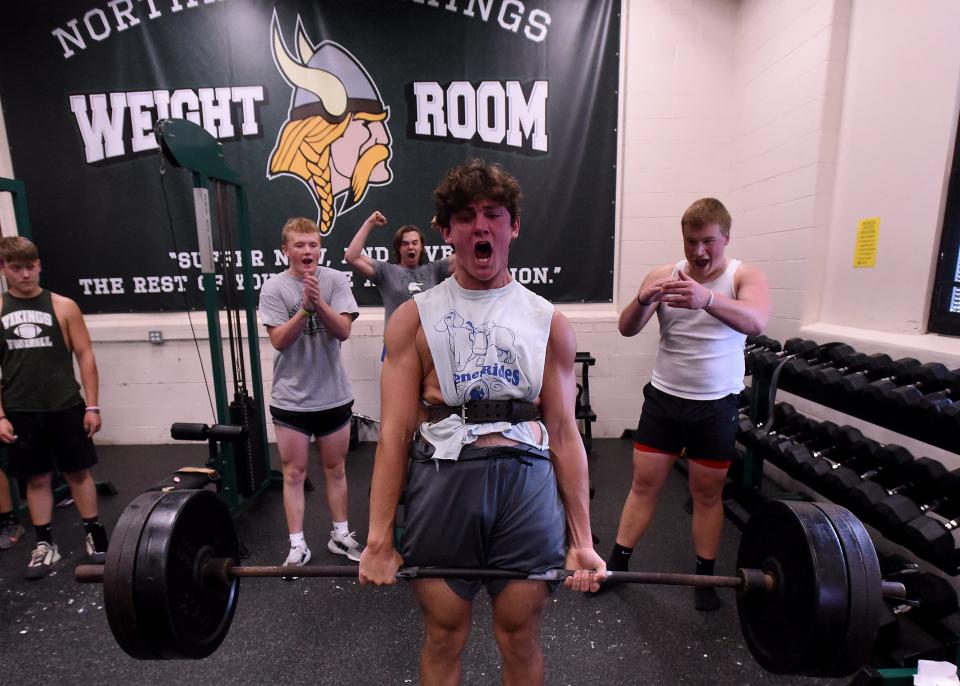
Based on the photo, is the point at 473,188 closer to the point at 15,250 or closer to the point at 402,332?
the point at 402,332

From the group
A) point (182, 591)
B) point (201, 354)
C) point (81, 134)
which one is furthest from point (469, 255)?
point (81, 134)

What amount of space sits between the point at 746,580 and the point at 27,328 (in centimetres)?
248

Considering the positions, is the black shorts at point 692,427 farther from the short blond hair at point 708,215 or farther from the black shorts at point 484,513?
the black shorts at point 484,513

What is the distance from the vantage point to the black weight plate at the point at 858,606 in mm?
791

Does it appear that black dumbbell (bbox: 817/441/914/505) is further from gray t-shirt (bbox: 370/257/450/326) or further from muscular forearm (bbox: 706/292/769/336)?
gray t-shirt (bbox: 370/257/450/326)

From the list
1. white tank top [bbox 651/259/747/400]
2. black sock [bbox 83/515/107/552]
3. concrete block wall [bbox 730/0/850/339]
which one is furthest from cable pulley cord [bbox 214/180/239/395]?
concrete block wall [bbox 730/0/850/339]

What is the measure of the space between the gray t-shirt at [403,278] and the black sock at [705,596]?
1546mm

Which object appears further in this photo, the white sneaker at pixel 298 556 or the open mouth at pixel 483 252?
the white sneaker at pixel 298 556

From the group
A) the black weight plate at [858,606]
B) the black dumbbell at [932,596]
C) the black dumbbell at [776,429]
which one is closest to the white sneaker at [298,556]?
the black weight plate at [858,606]

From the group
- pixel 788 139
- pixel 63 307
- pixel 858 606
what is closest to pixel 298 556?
pixel 63 307

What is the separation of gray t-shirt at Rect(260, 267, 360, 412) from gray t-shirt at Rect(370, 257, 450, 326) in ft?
1.58

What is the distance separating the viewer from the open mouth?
88 cm

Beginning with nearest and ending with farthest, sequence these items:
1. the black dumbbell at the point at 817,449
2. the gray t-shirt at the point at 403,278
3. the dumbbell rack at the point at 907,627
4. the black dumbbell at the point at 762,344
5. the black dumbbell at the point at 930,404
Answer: the dumbbell rack at the point at 907,627, the black dumbbell at the point at 930,404, the black dumbbell at the point at 817,449, the black dumbbell at the point at 762,344, the gray t-shirt at the point at 403,278

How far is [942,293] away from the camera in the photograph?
172cm
